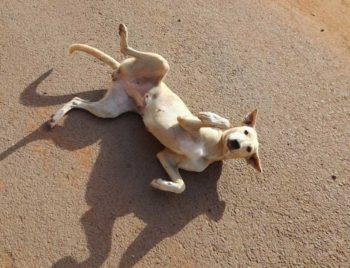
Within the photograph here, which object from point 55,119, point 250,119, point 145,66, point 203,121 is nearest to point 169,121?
point 203,121

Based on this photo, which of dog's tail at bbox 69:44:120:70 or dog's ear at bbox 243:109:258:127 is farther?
dog's tail at bbox 69:44:120:70

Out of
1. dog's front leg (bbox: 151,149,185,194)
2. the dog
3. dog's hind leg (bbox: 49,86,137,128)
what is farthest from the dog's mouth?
dog's hind leg (bbox: 49,86,137,128)

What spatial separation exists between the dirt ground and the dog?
130 millimetres

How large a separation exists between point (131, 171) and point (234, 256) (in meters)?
0.94

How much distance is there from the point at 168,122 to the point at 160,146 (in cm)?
30

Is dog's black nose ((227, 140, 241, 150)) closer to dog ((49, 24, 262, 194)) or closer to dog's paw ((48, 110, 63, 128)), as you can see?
dog ((49, 24, 262, 194))

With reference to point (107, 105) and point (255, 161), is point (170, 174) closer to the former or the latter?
point (255, 161)

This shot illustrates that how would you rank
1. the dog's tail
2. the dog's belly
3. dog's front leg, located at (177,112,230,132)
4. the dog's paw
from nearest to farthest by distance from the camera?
dog's front leg, located at (177,112,230,132), the dog's belly, the dog's paw, the dog's tail

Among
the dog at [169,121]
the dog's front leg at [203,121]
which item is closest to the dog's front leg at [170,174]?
the dog at [169,121]

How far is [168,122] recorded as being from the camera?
3.24m

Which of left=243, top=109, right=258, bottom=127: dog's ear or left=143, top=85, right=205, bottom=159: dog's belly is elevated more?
left=243, top=109, right=258, bottom=127: dog's ear

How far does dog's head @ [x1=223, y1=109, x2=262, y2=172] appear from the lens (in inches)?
123

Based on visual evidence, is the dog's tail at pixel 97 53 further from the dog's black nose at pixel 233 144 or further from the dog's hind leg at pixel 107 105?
the dog's black nose at pixel 233 144

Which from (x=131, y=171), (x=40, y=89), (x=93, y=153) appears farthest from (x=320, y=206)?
(x=40, y=89)
